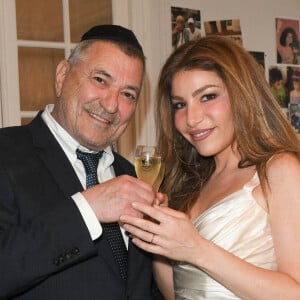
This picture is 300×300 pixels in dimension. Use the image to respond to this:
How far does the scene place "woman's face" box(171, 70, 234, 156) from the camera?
1.88 m

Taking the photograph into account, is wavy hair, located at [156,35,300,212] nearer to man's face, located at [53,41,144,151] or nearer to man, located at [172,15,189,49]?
man's face, located at [53,41,144,151]

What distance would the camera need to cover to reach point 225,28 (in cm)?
351

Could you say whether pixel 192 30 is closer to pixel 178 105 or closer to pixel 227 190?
pixel 178 105

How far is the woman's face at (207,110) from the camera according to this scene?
1.88 meters

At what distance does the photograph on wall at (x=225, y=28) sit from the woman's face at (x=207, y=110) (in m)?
1.61

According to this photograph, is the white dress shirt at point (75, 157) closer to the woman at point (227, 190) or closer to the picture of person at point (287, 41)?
the woman at point (227, 190)

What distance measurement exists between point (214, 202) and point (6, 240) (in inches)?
29.7

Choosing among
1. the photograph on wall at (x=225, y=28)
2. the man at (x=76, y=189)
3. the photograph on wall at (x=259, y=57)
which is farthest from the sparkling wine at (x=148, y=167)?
the photograph on wall at (x=259, y=57)

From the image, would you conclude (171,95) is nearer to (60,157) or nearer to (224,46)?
(224,46)

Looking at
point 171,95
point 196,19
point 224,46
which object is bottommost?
point 171,95

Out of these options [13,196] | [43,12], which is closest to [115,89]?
[13,196]

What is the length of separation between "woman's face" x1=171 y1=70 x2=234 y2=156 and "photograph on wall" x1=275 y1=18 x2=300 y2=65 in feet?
6.56

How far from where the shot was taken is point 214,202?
1.96 metres

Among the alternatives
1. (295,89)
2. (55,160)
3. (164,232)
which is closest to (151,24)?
(295,89)
